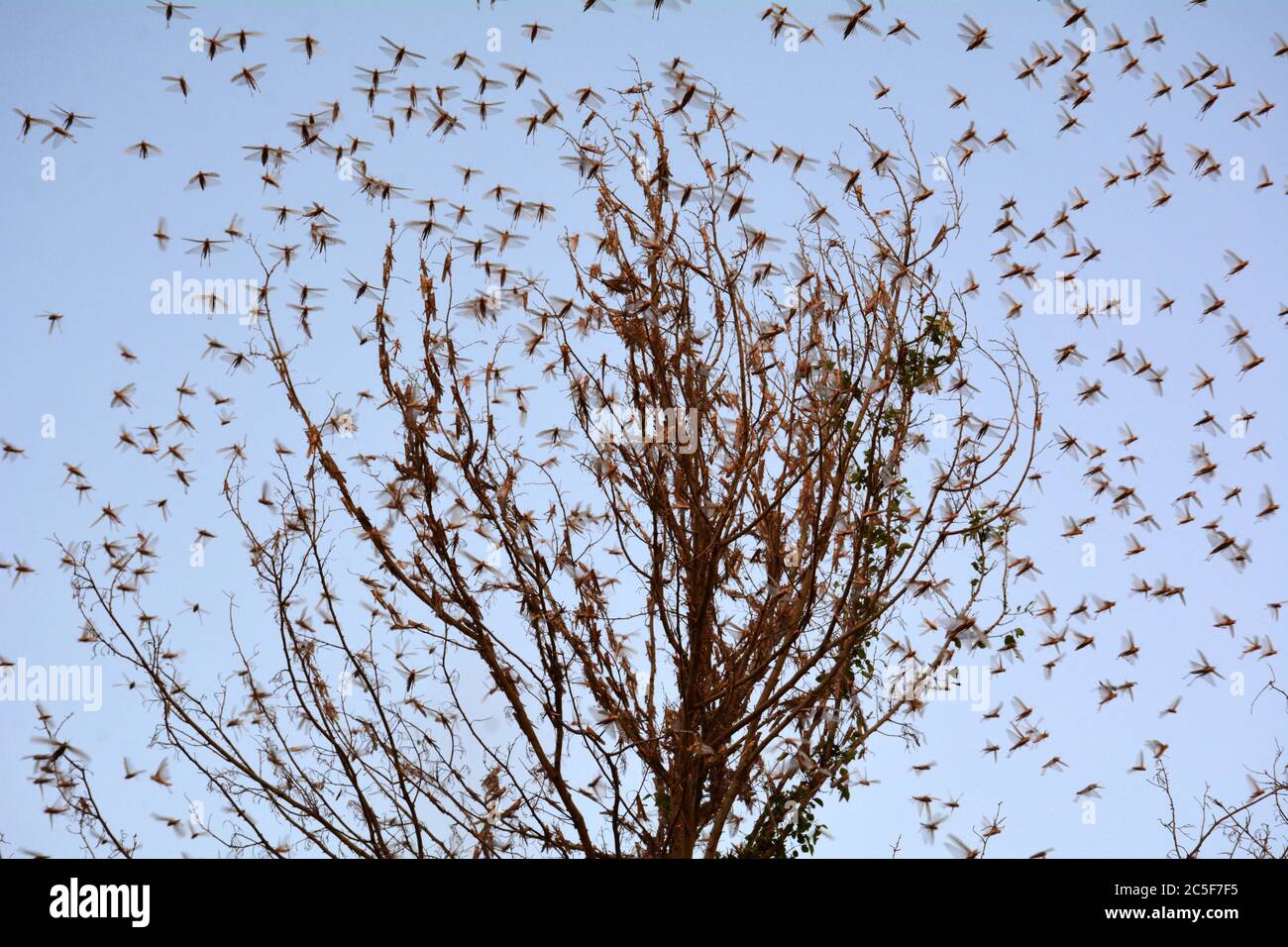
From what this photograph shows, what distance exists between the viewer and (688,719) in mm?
6324

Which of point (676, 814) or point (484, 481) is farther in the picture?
point (484, 481)

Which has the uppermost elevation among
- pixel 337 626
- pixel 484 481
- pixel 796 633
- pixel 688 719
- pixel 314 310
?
pixel 314 310
